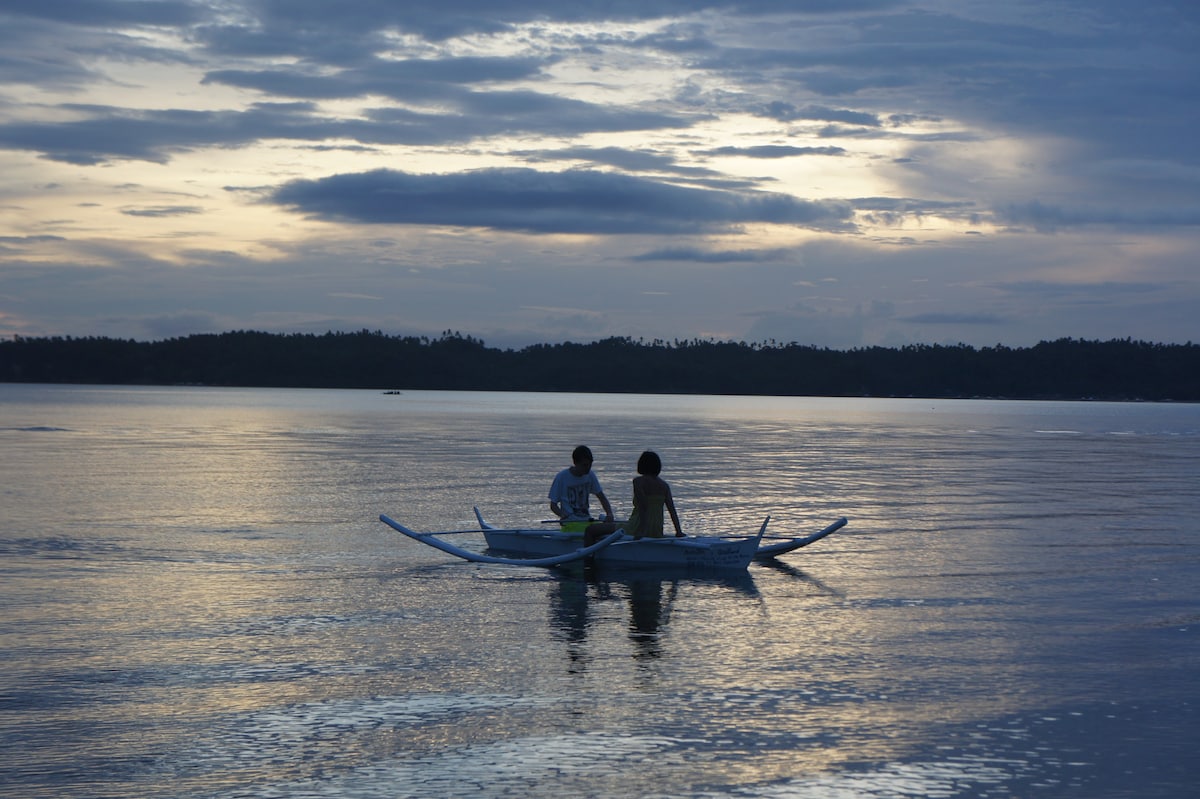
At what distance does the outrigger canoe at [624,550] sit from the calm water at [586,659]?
0.41 metres

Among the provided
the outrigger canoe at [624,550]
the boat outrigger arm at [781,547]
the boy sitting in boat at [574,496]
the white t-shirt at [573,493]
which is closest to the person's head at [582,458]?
the boy sitting in boat at [574,496]

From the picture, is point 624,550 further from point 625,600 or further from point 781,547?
point 781,547

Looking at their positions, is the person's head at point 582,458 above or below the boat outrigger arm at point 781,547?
above

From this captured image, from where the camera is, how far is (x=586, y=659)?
37.7ft

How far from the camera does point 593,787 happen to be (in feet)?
25.3

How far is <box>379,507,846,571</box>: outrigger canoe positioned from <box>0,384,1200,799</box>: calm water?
406 mm

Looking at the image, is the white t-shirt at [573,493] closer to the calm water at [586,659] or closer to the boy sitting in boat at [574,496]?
the boy sitting in boat at [574,496]

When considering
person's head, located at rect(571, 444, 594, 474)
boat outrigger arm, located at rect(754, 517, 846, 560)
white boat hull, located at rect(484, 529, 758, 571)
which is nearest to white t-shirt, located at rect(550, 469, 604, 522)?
person's head, located at rect(571, 444, 594, 474)

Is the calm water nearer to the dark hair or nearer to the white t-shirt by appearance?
the white t-shirt

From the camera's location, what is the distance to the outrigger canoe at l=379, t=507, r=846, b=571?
679 inches

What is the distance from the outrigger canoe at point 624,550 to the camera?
679 inches

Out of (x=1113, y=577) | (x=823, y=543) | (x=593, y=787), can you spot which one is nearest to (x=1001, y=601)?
(x=1113, y=577)

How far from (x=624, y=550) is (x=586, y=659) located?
6289mm

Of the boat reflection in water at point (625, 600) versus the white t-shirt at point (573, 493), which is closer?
the boat reflection in water at point (625, 600)
